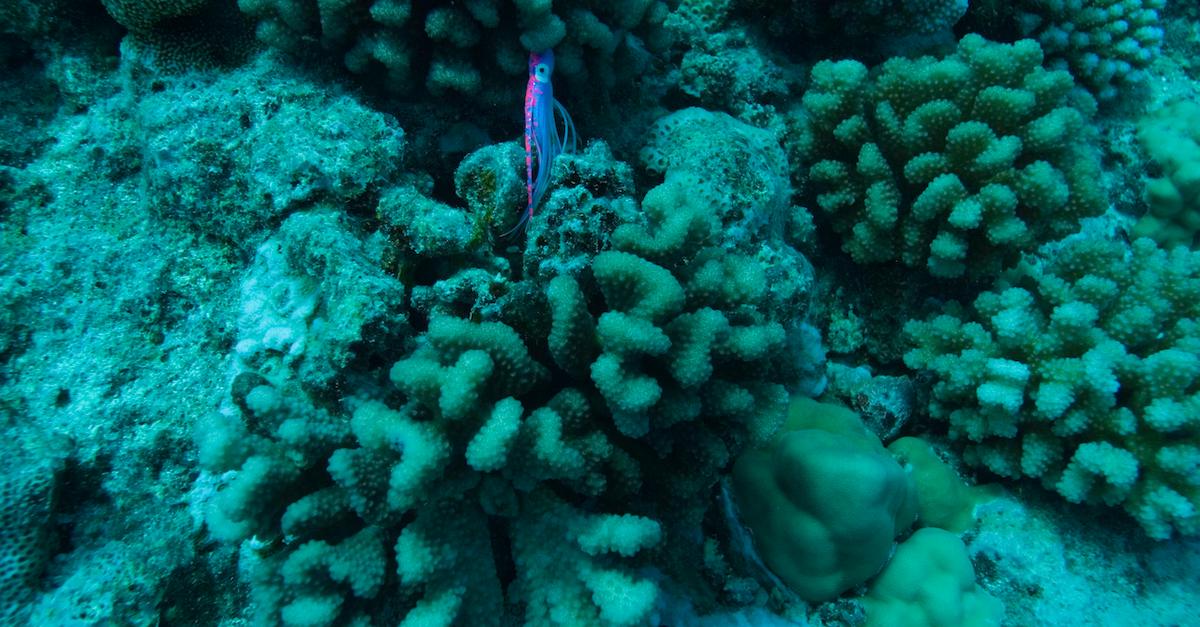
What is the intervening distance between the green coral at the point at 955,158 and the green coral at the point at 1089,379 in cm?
33

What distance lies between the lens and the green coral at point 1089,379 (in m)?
3.00

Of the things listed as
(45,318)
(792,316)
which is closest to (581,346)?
(792,316)

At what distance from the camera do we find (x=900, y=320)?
146 inches

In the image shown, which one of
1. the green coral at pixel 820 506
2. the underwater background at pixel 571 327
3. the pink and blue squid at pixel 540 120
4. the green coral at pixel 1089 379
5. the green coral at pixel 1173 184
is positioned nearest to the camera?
the underwater background at pixel 571 327

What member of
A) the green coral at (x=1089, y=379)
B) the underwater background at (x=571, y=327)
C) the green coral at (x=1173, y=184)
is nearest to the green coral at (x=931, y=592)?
the underwater background at (x=571, y=327)

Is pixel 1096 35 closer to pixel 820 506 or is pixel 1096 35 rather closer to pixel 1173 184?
pixel 1173 184

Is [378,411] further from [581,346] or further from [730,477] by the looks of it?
[730,477]

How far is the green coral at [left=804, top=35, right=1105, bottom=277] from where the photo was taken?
10.5 feet

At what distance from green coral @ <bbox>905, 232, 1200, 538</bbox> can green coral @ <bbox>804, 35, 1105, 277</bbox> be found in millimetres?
331

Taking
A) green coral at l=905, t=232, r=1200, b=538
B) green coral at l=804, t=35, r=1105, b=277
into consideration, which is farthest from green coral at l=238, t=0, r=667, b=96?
green coral at l=905, t=232, r=1200, b=538

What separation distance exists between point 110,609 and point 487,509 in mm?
1316

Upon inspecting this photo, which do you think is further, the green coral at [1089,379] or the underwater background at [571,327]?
the green coral at [1089,379]

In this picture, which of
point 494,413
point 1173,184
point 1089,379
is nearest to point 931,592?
point 1089,379

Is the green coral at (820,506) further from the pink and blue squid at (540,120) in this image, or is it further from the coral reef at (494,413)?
the pink and blue squid at (540,120)
